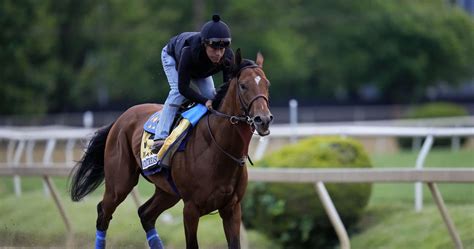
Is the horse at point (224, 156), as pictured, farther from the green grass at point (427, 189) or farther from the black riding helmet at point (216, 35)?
the green grass at point (427, 189)

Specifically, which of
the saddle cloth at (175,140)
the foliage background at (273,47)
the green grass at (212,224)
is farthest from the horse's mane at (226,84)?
the foliage background at (273,47)

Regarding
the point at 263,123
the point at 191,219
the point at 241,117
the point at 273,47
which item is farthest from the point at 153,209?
the point at 273,47

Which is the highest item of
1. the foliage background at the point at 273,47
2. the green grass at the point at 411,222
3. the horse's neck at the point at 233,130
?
the horse's neck at the point at 233,130

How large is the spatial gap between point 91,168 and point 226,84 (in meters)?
2.15

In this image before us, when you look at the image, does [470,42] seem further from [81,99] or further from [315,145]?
[315,145]

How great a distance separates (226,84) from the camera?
23.0 feet

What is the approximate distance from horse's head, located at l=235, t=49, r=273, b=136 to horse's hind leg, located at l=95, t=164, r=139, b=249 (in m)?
1.70

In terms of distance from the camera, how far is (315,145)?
10703 millimetres

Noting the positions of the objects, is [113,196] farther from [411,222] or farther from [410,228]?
[411,222]

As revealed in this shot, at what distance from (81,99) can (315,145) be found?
79.1 ft

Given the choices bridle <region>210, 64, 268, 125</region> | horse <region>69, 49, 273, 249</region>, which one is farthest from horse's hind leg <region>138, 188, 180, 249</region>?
bridle <region>210, 64, 268, 125</region>

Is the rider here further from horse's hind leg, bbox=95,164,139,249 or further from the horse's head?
horse's hind leg, bbox=95,164,139,249

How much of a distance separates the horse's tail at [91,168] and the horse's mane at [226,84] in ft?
5.74

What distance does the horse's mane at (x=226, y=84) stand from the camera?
6.77 meters
